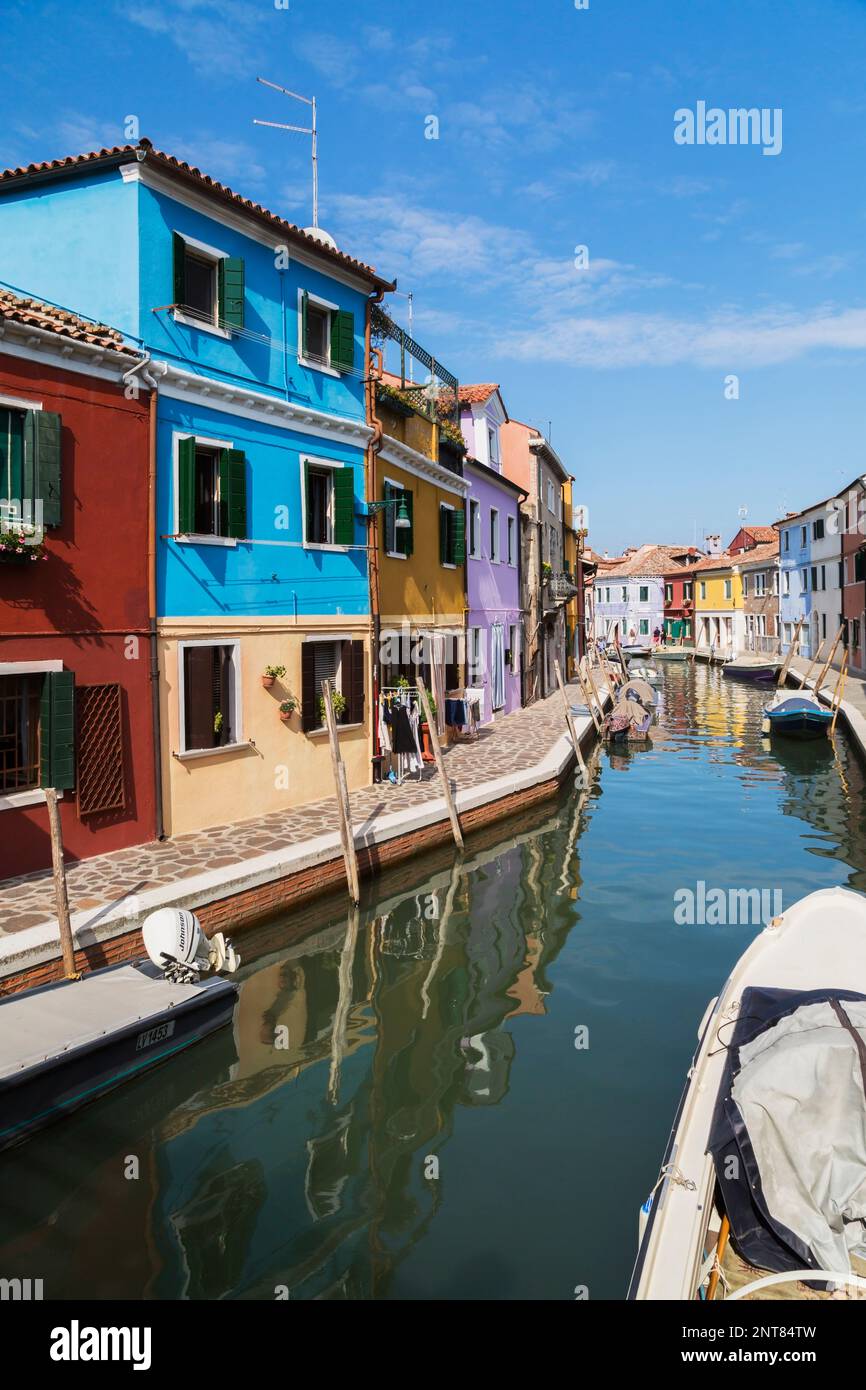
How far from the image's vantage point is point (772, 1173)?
15.6 ft

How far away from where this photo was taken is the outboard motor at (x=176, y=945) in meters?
8.34

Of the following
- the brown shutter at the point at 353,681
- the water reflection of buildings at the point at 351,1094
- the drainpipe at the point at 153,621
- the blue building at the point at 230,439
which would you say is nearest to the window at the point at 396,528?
the blue building at the point at 230,439

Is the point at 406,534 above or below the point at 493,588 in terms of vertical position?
above

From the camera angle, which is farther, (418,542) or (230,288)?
(418,542)

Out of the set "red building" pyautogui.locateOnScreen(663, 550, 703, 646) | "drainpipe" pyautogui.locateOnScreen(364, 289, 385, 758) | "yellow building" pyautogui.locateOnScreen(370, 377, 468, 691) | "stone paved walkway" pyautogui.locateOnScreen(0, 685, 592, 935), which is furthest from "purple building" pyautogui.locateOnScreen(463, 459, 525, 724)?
"red building" pyautogui.locateOnScreen(663, 550, 703, 646)

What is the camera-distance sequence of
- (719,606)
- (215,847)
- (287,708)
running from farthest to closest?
(719,606) < (287,708) < (215,847)

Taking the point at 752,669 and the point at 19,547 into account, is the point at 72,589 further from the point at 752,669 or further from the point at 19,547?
the point at 752,669

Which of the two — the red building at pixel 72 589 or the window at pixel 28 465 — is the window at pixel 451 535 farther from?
the window at pixel 28 465

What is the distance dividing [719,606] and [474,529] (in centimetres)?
5168

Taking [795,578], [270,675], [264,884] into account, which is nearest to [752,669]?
[795,578]

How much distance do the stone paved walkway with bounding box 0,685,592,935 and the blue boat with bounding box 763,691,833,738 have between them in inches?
417
